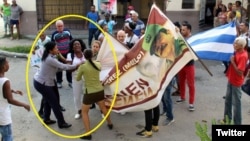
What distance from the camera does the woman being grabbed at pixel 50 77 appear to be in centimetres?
598

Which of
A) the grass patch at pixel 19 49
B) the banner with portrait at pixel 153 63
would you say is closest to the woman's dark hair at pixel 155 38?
the banner with portrait at pixel 153 63

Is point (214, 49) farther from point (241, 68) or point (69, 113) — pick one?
point (69, 113)

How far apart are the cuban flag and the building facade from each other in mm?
7127

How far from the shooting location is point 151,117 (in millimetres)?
6004

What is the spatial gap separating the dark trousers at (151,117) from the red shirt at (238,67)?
1.32 metres

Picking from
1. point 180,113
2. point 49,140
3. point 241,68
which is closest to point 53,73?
point 49,140

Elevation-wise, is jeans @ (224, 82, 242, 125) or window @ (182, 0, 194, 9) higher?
window @ (182, 0, 194, 9)

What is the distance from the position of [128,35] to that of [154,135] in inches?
93.0

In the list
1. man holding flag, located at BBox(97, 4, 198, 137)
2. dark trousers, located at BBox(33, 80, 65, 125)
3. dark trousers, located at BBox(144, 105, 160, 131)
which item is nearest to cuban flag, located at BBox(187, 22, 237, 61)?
man holding flag, located at BBox(97, 4, 198, 137)

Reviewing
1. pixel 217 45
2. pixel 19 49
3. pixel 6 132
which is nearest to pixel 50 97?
pixel 6 132

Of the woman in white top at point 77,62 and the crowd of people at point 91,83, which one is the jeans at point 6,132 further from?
the woman in white top at point 77,62

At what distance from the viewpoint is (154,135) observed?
612cm

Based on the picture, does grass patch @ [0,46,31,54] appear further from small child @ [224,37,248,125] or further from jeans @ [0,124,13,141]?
small child @ [224,37,248,125]

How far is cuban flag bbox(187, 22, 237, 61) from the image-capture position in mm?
7547
